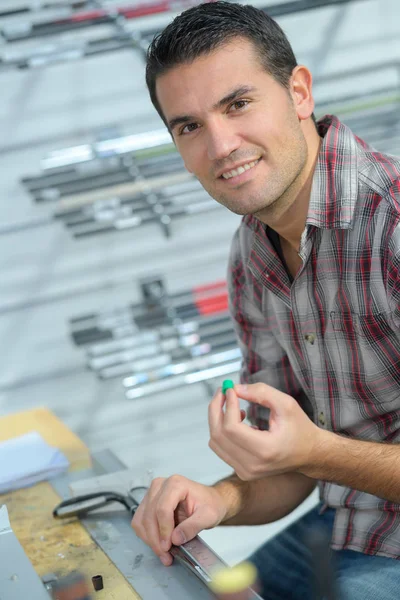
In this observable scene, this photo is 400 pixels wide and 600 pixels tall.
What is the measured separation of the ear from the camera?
1.42 m

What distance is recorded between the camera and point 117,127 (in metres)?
2.76

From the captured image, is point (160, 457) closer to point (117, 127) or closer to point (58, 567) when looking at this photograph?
point (117, 127)

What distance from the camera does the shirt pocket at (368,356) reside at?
127 cm

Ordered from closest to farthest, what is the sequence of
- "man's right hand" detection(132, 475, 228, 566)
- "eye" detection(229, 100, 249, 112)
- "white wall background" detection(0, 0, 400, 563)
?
"man's right hand" detection(132, 475, 228, 566), "eye" detection(229, 100, 249, 112), "white wall background" detection(0, 0, 400, 563)

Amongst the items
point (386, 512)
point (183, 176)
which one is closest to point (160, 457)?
point (183, 176)

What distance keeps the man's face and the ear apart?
32mm

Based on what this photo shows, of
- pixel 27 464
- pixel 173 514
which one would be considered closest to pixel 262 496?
pixel 173 514

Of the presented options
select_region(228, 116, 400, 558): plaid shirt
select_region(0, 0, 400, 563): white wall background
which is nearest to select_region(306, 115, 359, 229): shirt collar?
select_region(228, 116, 400, 558): plaid shirt

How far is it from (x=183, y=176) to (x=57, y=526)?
63.9 inches

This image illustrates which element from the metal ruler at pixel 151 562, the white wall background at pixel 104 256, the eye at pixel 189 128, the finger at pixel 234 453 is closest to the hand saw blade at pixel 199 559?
the metal ruler at pixel 151 562

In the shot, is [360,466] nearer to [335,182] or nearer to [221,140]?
[335,182]

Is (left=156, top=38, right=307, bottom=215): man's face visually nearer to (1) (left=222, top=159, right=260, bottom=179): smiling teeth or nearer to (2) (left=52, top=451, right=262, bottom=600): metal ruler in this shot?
(1) (left=222, top=159, right=260, bottom=179): smiling teeth

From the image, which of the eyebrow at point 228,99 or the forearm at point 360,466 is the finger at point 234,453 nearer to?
the forearm at point 360,466

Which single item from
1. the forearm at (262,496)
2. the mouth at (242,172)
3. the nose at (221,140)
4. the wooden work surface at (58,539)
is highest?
the nose at (221,140)
